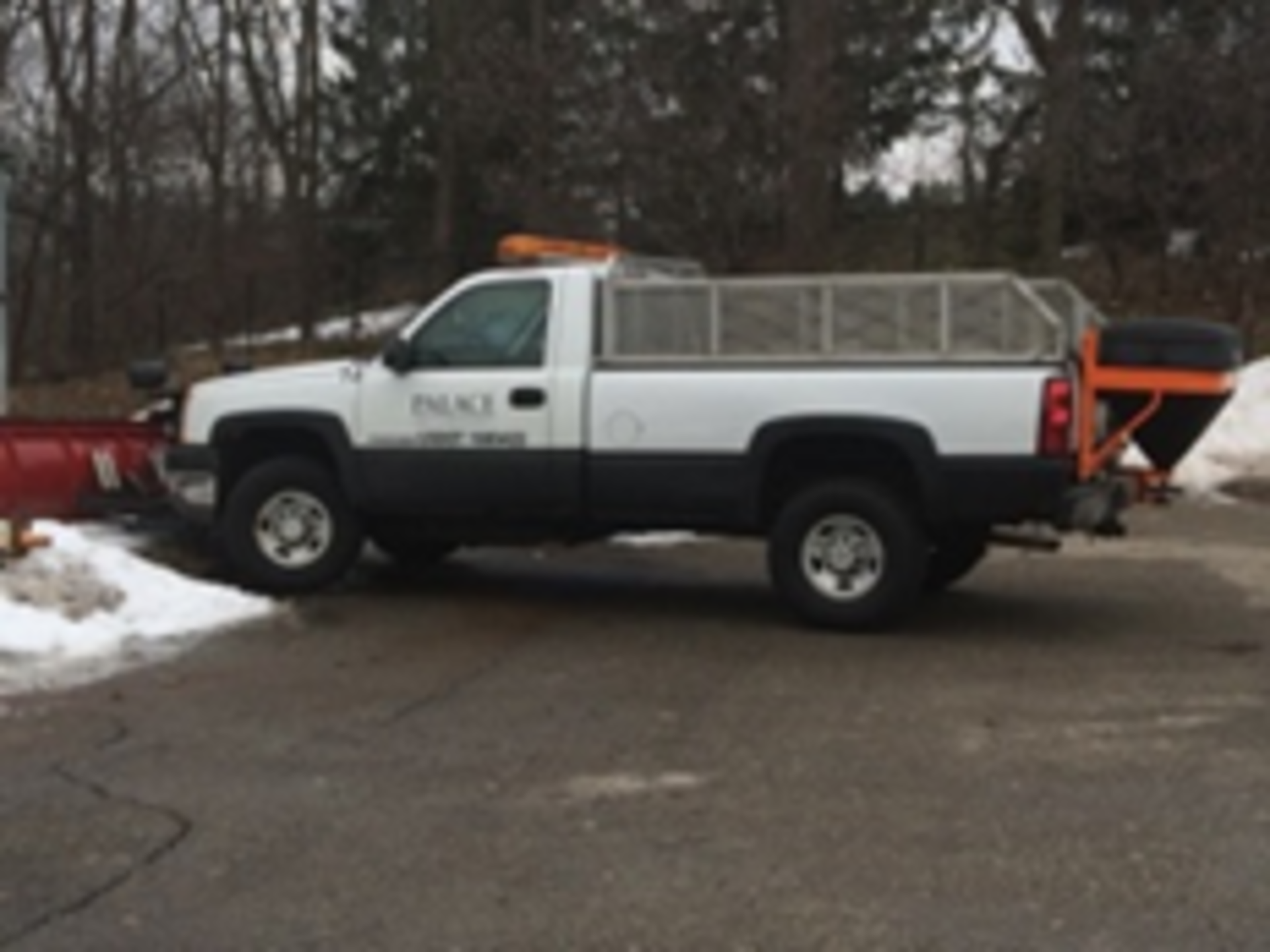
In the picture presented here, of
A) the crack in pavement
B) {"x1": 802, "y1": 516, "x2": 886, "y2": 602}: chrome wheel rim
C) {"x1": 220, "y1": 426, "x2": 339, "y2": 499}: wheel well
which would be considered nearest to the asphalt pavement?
the crack in pavement

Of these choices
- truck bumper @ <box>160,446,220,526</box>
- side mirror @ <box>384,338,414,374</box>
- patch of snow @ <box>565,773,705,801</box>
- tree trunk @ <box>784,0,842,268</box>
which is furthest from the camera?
tree trunk @ <box>784,0,842,268</box>

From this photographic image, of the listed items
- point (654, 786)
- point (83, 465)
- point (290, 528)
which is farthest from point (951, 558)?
point (83, 465)

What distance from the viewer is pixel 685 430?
9.87 m

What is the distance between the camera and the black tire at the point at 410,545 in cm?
1111

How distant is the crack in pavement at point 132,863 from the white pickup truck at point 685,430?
3.37 m

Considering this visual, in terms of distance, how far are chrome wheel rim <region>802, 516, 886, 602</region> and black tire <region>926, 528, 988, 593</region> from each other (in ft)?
2.84

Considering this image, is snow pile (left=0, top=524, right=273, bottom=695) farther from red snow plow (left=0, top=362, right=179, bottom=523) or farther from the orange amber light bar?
the orange amber light bar

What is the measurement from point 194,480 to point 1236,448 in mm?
11780

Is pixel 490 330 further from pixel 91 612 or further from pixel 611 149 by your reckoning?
pixel 611 149

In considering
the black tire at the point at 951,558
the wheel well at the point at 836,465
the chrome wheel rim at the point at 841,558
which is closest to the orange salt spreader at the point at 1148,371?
the wheel well at the point at 836,465

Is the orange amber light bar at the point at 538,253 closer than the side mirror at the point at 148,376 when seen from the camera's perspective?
Yes

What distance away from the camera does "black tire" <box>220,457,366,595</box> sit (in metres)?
10.9

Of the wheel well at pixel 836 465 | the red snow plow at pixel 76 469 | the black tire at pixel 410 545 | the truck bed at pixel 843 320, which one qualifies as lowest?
the black tire at pixel 410 545

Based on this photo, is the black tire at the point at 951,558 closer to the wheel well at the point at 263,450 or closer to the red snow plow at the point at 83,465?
the wheel well at the point at 263,450
